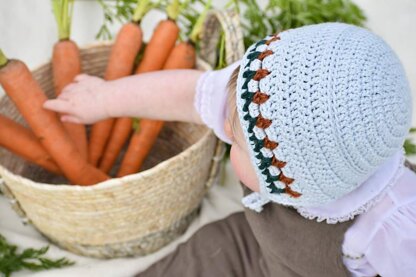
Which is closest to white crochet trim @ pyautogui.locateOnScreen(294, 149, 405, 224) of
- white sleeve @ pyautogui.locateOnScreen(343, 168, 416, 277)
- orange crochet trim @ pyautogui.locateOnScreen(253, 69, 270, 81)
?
white sleeve @ pyautogui.locateOnScreen(343, 168, 416, 277)

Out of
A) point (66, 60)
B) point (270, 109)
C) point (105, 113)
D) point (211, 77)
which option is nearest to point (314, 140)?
point (270, 109)

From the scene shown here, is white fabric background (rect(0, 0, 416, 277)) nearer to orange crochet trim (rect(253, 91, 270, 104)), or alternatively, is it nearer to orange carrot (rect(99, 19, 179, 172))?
orange carrot (rect(99, 19, 179, 172))

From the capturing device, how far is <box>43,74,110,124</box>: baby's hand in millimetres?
924

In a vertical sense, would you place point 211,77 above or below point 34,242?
above

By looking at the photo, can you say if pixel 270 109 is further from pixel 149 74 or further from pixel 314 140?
pixel 149 74

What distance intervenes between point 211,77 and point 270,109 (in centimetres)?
30

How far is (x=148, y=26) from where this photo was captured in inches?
55.6

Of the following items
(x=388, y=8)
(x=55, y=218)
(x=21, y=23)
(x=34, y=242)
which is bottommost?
(x=34, y=242)

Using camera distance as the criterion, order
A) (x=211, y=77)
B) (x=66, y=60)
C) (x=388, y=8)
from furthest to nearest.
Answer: (x=388, y=8)
(x=66, y=60)
(x=211, y=77)

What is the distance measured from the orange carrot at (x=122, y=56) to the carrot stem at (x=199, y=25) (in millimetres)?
108

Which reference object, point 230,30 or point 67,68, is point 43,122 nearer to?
point 67,68

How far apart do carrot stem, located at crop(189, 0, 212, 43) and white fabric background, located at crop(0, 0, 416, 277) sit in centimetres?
31

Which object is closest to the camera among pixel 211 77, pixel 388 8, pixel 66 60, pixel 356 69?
pixel 356 69

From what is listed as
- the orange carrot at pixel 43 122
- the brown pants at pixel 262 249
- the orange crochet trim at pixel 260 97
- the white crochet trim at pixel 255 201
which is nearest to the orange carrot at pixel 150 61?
the orange carrot at pixel 43 122
